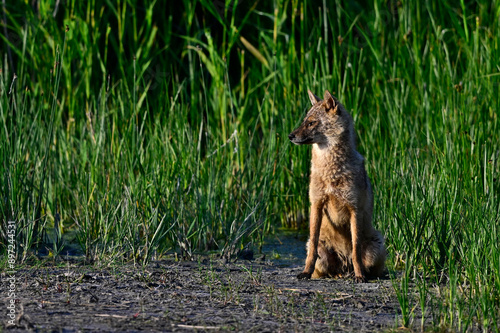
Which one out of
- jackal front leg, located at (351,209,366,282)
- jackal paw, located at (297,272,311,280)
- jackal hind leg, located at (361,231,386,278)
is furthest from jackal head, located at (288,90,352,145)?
jackal paw, located at (297,272,311,280)

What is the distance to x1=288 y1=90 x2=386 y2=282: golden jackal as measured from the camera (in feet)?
14.9

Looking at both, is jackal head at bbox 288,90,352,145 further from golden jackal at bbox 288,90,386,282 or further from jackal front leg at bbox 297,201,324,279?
jackal front leg at bbox 297,201,324,279

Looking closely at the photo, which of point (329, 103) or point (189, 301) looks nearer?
point (189, 301)

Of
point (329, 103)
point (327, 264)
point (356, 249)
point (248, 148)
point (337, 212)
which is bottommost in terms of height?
point (327, 264)

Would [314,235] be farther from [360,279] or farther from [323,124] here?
[323,124]

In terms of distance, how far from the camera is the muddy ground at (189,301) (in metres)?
3.27

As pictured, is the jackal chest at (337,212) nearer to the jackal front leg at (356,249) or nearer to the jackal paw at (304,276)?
the jackal front leg at (356,249)

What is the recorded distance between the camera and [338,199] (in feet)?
15.0

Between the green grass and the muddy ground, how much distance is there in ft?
0.86

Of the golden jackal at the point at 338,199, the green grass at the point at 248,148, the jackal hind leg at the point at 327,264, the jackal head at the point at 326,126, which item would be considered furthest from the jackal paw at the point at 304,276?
the jackal head at the point at 326,126

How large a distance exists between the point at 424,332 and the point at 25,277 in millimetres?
2192

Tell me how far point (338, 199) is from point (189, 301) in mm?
1286

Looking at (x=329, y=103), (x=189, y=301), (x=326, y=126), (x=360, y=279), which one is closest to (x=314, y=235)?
(x=360, y=279)

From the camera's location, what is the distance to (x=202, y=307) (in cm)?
362
